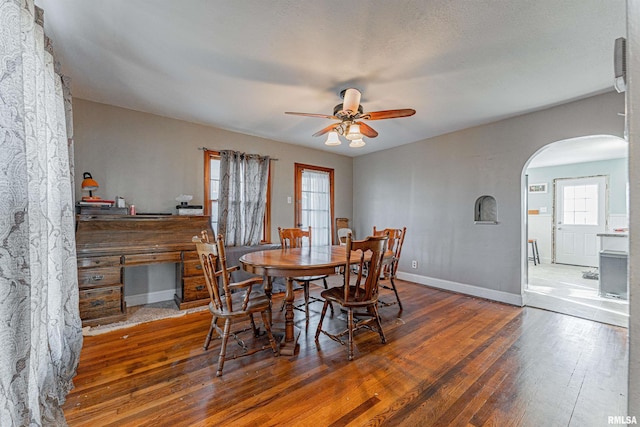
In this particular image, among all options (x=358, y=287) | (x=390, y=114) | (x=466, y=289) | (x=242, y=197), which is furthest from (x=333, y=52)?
(x=466, y=289)

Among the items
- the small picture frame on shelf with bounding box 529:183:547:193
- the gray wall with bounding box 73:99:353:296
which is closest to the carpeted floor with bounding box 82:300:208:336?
the gray wall with bounding box 73:99:353:296

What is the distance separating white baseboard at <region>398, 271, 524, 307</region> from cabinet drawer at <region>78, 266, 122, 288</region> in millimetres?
4249

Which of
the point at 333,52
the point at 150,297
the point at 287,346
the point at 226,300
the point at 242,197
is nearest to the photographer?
the point at 226,300

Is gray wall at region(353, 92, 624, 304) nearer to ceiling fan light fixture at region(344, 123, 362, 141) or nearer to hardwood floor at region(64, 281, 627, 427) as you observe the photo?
hardwood floor at region(64, 281, 627, 427)

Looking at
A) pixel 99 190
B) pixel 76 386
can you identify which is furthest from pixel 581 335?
pixel 99 190

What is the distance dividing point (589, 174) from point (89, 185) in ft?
29.7

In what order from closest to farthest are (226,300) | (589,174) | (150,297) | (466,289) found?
1. (226,300)
2. (150,297)
3. (466,289)
4. (589,174)

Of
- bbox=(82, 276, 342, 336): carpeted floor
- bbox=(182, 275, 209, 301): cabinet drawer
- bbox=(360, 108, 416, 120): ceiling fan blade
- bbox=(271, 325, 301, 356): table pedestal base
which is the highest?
bbox=(360, 108, 416, 120): ceiling fan blade

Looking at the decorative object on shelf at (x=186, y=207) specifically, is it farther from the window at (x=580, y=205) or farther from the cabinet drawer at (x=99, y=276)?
the window at (x=580, y=205)

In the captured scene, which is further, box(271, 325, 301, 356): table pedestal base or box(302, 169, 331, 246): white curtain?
box(302, 169, 331, 246): white curtain

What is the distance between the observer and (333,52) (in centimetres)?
218

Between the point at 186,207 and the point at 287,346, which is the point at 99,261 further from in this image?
the point at 287,346

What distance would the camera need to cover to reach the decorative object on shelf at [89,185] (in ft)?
9.73

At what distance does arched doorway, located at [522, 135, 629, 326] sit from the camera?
3820 mm
